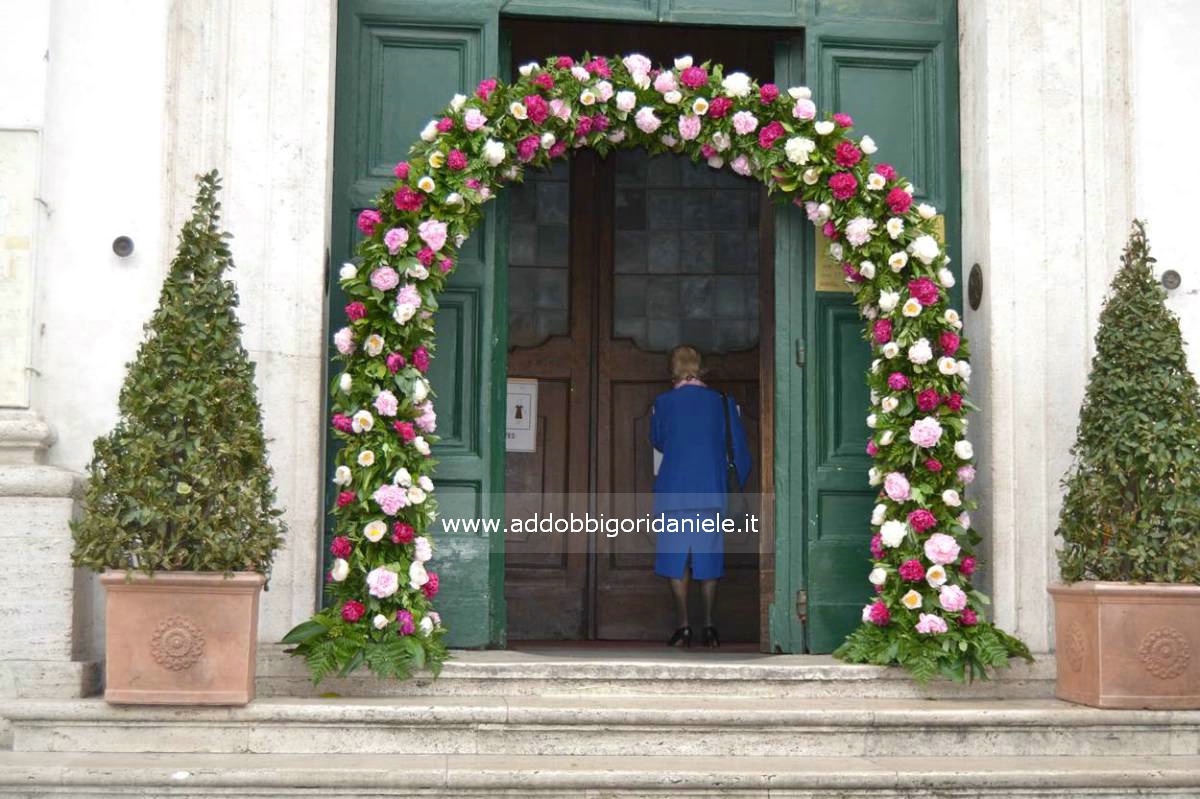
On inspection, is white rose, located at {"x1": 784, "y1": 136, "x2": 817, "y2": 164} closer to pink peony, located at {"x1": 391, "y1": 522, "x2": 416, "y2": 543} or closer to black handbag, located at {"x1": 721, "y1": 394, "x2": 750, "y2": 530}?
pink peony, located at {"x1": 391, "y1": 522, "x2": 416, "y2": 543}

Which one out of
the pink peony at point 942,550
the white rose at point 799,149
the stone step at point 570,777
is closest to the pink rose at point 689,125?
the white rose at point 799,149

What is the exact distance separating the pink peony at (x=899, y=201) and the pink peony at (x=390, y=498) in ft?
7.54

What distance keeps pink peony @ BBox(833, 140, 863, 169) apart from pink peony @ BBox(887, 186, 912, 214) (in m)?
0.21

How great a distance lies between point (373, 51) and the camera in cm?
729

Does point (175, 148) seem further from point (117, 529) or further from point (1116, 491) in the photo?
point (1116, 491)

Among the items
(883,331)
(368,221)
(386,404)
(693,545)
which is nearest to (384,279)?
(368,221)

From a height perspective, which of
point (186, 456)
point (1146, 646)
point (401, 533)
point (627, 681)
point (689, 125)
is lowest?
point (627, 681)

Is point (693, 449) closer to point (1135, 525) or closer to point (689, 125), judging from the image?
point (689, 125)

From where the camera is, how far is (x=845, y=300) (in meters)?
7.38

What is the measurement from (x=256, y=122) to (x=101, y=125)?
599 millimetres

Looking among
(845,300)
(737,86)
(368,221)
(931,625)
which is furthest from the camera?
(845,300)

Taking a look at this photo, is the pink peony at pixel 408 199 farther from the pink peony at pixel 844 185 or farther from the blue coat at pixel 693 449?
the blue coat at pixel 693 449

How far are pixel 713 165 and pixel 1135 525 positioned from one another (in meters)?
2.34

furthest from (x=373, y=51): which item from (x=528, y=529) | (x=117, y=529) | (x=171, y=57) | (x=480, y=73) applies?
(x=528, y=529)
